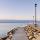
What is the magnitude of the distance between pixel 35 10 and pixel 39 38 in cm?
1204

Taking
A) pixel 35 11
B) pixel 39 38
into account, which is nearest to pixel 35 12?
pixel 35 11

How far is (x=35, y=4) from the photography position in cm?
2072

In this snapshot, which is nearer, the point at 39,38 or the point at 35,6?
the point at 39,38

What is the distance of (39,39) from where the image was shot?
9812 millimetres

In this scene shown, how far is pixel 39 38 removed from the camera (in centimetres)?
996

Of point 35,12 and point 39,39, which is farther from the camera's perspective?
point 35,12

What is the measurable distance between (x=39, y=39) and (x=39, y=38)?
0.52 ft

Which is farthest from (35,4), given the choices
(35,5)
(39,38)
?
(39,38)

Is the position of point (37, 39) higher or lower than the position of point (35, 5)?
lower

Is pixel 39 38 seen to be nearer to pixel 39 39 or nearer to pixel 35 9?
pixel 39 39

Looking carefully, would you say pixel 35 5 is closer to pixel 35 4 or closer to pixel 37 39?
pixel 35 4

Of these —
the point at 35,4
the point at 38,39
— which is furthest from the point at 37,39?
the point at 35,4

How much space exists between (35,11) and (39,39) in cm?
1218

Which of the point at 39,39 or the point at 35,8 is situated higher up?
the point at 35,8
